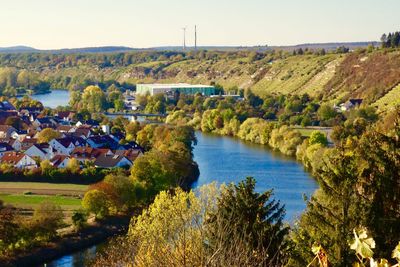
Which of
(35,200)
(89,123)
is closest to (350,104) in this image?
(89,123)

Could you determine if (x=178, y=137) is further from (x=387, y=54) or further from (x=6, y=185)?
(x=387, y=54)

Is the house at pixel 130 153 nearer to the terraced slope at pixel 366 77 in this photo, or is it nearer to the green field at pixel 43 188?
the green field at pixel 43 188

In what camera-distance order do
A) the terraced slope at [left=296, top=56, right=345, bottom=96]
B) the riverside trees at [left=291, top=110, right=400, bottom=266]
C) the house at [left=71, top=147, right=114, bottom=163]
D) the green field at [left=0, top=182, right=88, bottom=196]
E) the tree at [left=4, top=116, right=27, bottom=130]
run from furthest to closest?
the terraced slope at [left=296, top=56, right=345, bottom=96] → the tree at [left=4, top=116, right=27, bottom=130] → the house at [left=71, top=147, right=114, bottom=163] → the green field at [left=0, top=182, right=88, bottom=196] → the riverside trees at [left=291, top=110, right=400, bottom=266]

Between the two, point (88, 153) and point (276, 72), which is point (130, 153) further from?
point (276, 72)

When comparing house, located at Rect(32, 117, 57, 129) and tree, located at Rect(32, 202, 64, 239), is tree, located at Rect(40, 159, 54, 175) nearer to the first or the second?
tree, located at Rect(32, 202, 64, 239)

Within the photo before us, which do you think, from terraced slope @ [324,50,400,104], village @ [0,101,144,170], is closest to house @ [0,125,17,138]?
village @ [0,101,144,170]

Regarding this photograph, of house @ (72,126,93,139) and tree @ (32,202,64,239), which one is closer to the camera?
tree @ (32,202,64,239)
